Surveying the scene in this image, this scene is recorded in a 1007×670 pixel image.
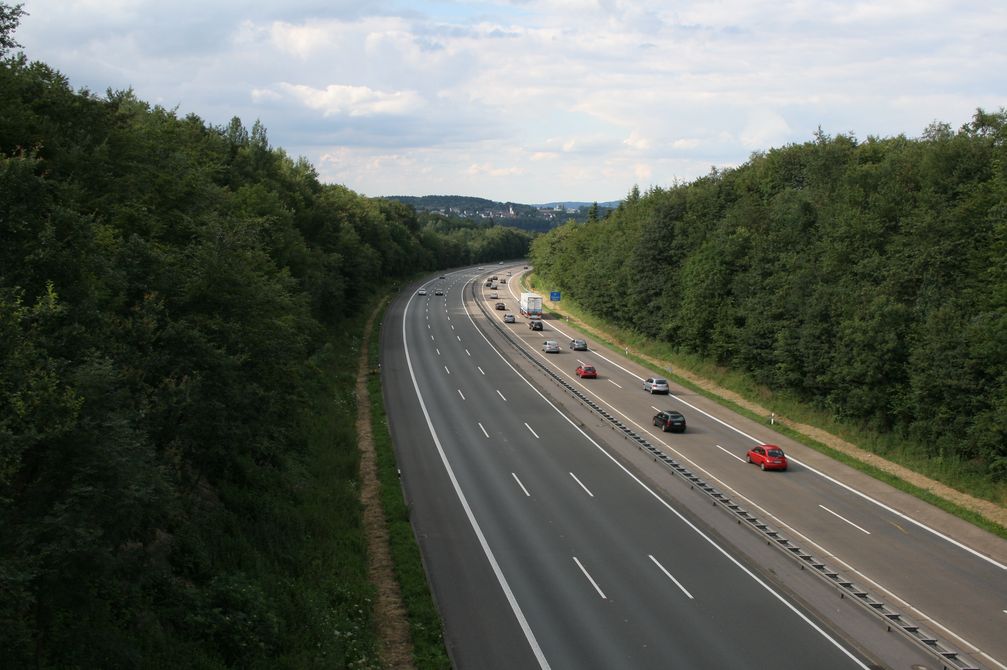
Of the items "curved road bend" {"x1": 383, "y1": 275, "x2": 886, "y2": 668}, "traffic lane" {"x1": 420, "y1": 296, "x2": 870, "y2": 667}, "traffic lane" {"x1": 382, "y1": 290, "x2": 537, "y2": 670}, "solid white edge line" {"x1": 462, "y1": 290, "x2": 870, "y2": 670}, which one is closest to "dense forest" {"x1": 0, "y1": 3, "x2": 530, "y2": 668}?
"traffic lane" {"x1": 382, "y1": 290, "x2": 537, "y2": 670}

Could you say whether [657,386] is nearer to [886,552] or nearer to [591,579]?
[886,552]

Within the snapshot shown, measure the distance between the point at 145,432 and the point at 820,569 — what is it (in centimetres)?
1743

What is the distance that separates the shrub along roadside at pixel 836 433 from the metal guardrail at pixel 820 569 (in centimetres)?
779

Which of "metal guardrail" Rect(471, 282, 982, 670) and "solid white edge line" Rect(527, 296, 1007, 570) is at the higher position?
"metal guardrail" Rect(471, 282, 982, 670)

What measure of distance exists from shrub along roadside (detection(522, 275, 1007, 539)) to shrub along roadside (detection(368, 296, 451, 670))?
19.0m

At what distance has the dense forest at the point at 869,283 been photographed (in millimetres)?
30859

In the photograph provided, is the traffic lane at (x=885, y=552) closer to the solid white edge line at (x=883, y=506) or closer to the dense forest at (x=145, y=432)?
the solid white edge line at (x=883, y=506)

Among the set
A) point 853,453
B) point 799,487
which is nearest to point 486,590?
point 799,487

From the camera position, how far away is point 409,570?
2103 cm

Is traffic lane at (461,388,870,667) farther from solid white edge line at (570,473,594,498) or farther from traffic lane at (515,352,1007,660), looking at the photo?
traffic lane at (515,352,1007,660)

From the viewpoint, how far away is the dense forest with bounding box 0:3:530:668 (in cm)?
1025

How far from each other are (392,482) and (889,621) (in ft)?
55.9

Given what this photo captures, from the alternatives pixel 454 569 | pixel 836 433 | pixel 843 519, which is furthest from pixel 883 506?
pixel 454 569

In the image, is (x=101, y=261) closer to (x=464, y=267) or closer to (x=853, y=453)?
(x=853, y=453)
